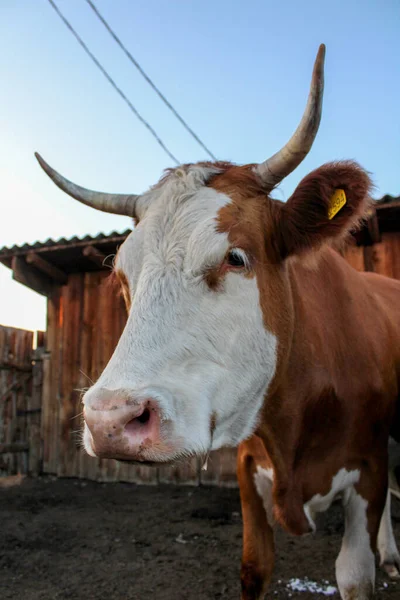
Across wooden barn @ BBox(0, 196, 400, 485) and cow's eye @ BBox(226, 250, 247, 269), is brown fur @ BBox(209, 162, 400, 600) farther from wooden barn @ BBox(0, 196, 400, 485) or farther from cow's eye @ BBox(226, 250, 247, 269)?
wooden barn @ BBox(0, 196, 400, 485)

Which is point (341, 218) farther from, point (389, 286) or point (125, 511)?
point (125, 511)

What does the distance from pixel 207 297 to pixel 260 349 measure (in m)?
0.34

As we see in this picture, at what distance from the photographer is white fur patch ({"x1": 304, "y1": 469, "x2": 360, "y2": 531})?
9.11 feet

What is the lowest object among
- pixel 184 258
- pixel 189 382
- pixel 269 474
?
pixel 269 474

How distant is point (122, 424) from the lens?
142 centimetres

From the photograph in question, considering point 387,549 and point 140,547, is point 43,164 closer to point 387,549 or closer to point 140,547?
point 140,547

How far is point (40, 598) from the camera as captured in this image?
3.55 m

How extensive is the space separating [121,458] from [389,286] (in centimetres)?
340

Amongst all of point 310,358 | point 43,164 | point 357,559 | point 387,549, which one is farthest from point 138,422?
point 387,549

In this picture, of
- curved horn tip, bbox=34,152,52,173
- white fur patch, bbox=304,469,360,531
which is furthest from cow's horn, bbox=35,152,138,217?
white fur patch, bbox=304,469,360,531

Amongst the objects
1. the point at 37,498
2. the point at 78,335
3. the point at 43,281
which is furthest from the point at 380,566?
the point at 43,281

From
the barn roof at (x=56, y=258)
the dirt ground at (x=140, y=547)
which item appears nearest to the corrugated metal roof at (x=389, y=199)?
the barn roof at (x=56, y=258)

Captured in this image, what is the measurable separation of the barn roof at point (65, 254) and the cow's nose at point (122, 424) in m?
5.12

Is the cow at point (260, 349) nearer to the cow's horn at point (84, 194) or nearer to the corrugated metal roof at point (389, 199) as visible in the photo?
the cow's horn at point (84, 194)
